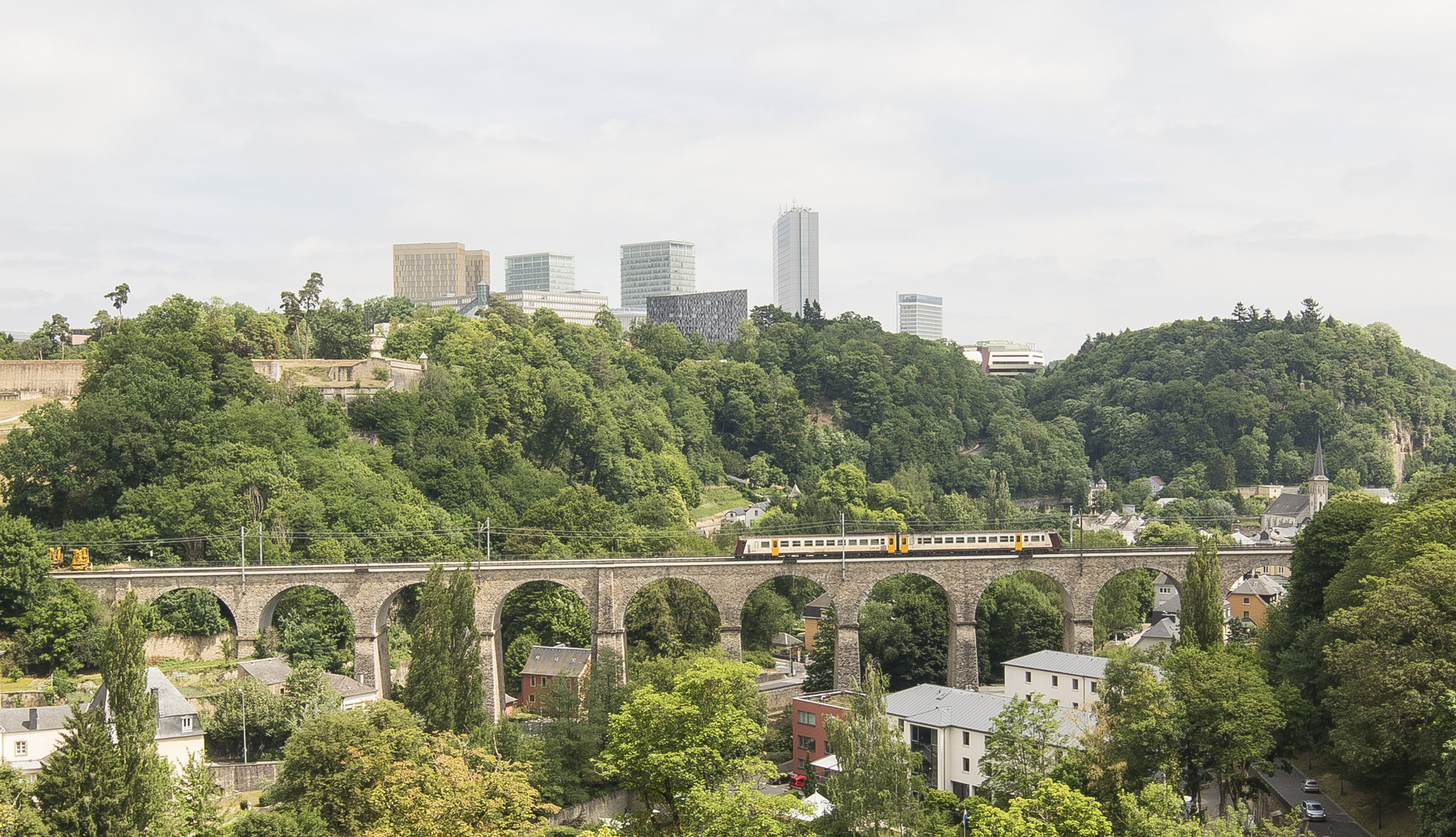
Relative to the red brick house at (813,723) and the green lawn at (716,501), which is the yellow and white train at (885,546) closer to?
the red brick house at (813,723)

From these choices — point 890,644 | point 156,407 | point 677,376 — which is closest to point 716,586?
point 890,644

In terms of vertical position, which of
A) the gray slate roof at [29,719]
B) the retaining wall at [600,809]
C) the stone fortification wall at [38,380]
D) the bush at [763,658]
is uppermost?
the stone fortification wall at [38,380]

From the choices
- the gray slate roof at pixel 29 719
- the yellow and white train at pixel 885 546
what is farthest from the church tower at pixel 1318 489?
the gray slate roof at pixel 29 719

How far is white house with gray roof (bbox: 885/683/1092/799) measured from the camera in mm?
46000

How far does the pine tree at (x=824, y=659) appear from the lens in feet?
201

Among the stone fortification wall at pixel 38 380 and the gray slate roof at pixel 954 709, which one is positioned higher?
the stone fortification wall at pixel 38 380

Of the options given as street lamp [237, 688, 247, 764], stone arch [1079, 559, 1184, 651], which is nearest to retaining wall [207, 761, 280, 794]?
street lamp [237, 688, 247, 764]

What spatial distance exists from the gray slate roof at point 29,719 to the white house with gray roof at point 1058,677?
37.0 m

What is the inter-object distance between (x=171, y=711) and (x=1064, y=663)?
36098 millimetres

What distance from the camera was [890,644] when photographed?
62312mm

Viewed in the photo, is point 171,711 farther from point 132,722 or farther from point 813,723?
point 813,723

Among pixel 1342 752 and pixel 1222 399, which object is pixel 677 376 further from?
pixel 1342 752

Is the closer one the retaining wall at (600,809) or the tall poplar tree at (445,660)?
the tall poplar tree at (445,660)

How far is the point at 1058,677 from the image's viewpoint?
5253 centimetres
